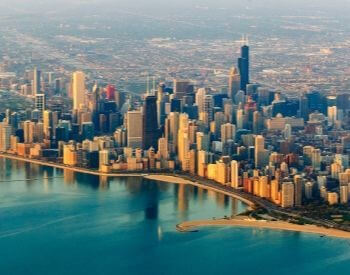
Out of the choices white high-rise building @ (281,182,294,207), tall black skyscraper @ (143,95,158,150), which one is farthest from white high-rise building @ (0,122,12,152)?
white high-rise building @ (281,182,294,207)

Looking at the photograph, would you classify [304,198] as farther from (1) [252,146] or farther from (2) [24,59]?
(2) [24,59]

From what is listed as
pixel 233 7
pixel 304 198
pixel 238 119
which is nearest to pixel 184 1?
pixel 233 7

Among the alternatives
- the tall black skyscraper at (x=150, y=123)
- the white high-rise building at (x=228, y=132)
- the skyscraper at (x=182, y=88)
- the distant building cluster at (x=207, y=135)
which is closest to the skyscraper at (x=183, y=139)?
the distant building cluster at (x=207, y=135)

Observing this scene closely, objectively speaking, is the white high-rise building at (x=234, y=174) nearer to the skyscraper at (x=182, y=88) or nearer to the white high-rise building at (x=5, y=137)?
the white high-rise building at (x=5, y=137)

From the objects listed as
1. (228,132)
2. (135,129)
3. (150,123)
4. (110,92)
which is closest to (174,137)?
(150,123)

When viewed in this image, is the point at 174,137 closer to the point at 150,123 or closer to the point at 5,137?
the point at 150,123

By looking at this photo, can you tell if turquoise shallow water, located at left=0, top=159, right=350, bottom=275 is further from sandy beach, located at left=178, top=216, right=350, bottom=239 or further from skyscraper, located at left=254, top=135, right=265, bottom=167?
skyscraper, located at left=254, top=135, right=265, bottom=167
